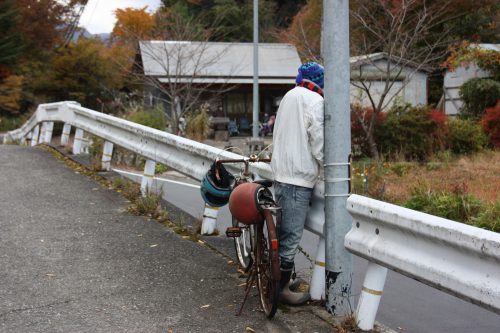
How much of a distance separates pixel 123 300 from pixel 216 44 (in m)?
34.5

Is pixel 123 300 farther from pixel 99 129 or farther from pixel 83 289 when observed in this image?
pixel 99 129

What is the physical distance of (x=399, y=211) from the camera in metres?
4.05

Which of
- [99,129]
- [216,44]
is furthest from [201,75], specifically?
[99,129]

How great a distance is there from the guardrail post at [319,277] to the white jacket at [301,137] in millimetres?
501

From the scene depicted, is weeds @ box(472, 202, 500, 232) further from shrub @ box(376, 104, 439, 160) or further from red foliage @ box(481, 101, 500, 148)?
red foliage @ box(481, 101, 500, 148)

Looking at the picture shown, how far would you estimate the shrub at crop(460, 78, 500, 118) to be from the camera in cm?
2592

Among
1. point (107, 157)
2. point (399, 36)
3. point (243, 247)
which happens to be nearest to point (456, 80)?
point (399, 36)

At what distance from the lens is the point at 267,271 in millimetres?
4805

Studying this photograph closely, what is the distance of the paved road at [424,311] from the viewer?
5.52 m

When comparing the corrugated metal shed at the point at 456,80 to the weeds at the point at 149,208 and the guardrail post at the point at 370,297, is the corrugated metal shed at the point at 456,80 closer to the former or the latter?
the weeds at the point at 149,208

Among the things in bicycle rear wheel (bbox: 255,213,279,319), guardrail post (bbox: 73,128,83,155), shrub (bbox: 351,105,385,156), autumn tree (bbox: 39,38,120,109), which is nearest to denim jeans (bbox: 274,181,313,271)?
bicycle rear wheel (bbox: 255,213,279,319)

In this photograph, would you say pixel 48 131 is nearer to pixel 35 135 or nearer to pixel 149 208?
pixel 35 135

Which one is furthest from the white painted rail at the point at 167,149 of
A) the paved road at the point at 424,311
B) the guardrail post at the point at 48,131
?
the guardrail post at the point at 48,131

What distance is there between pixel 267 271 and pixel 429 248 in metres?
1.35
